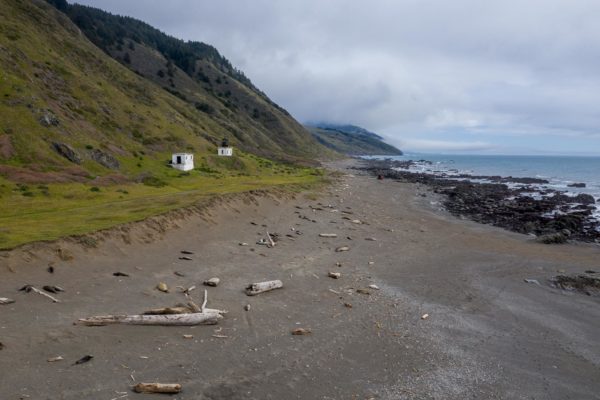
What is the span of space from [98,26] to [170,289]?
211904 mm

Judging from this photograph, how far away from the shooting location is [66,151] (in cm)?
5291

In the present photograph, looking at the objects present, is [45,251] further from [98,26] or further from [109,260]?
[98,26]

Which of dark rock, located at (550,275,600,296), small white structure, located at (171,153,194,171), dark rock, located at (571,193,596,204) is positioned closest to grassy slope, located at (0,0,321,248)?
small white structure, located at (171,153,194,171)

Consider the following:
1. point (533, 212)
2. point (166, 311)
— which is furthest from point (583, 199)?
point (166, 311)

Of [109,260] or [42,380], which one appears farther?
[109,260]

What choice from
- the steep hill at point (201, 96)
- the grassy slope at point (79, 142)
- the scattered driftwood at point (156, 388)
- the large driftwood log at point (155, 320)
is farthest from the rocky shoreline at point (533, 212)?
the steep hill at point (201, 96)

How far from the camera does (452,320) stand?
1773 cm

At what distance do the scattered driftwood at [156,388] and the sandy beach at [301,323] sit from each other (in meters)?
0.20

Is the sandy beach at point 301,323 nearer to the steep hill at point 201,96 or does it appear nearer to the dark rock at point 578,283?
the dark rock at point 578,283

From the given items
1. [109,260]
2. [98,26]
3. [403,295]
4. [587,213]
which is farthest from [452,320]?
[98,26]

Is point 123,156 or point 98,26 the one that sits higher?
point 98,26

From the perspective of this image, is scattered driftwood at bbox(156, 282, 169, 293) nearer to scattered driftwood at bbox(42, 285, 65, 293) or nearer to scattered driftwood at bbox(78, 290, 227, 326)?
scattered driftwood at bbox(78, 290, 227, 326)

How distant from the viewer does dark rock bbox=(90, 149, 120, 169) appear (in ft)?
185

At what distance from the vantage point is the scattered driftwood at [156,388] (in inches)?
425
